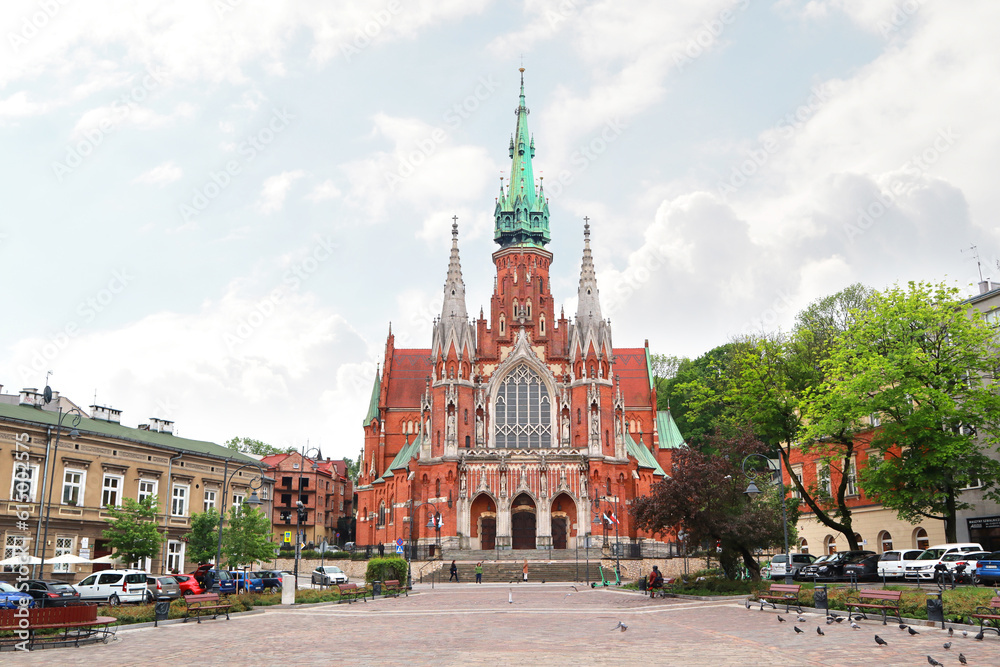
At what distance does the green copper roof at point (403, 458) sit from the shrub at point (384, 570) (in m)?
27.9

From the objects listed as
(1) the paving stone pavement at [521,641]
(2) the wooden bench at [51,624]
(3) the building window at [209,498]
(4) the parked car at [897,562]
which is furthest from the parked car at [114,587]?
(4) the parked car at [897,562]

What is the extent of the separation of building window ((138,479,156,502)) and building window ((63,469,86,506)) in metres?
3.79

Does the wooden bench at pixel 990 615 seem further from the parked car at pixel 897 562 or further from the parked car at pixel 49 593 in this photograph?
the parked car at pixel 49 593

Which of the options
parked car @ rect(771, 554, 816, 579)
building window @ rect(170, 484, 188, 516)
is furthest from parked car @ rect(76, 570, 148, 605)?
parked car @ rect(771, 554, 816, 579)

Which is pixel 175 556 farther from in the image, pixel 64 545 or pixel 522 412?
pixel 522 412

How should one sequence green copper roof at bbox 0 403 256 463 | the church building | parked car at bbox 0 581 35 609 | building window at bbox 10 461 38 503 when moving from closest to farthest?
parked car at bbox 0 581 35 609 → building window at bbox 10 461 38 503 → green copper roof at bbox 0 403 256 463 → the church building

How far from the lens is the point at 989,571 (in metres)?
28.7

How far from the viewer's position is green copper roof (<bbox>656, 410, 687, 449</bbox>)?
79.6 meters

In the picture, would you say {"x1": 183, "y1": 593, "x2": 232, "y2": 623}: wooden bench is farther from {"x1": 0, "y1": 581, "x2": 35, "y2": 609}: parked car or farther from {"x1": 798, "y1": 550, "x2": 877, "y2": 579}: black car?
{"x1": 798, "y1": 550, "x2": 877, "y2": 579}: black car

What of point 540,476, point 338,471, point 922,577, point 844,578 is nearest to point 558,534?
point 540,476

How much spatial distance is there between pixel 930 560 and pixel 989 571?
16.0ft

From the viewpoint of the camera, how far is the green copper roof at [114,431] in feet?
136

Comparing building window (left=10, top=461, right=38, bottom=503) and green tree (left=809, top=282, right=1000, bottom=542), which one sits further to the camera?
building window (left=10, top=461, right=38, bottom=503)

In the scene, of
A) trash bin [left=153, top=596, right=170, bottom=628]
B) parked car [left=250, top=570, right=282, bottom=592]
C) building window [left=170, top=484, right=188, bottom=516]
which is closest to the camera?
trash bin [left=153, top=596, right=170, bottom=628]
